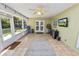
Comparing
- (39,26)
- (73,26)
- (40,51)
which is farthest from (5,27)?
(39,26)

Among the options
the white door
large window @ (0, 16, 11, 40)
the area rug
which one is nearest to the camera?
the area rug

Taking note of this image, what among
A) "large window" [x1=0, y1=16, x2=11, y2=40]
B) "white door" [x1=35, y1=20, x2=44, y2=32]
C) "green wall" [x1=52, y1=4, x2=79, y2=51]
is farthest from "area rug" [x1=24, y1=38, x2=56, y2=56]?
"white door" [x1=35, y1=20, x2=44, y2=32]

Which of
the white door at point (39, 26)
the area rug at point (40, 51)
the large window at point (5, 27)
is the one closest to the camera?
the area rug at point (40, 51)

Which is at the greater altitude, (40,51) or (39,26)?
(39,26)

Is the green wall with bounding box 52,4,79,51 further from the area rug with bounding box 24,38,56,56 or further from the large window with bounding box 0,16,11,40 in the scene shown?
the large window with bounding box 0,16,11,40

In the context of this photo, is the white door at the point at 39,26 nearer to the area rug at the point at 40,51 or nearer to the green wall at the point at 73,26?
the area rug at the point at 40,51

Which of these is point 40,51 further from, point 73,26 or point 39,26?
point 39,26

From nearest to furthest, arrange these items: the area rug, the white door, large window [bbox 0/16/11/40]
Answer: the area rug < large window [bbox 0/16/11/40] < the white door

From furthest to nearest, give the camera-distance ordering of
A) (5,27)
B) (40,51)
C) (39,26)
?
(39,26), (5,27), (40,51)

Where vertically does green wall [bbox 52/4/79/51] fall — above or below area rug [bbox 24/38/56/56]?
above

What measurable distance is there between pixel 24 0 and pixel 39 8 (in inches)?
121

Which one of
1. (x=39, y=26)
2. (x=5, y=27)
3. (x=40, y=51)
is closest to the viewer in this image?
(x=40, y=51)

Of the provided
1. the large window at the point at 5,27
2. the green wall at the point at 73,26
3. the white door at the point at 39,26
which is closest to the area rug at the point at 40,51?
the green wall at the point at 73,26

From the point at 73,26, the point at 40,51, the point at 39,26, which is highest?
the point at 73,26
